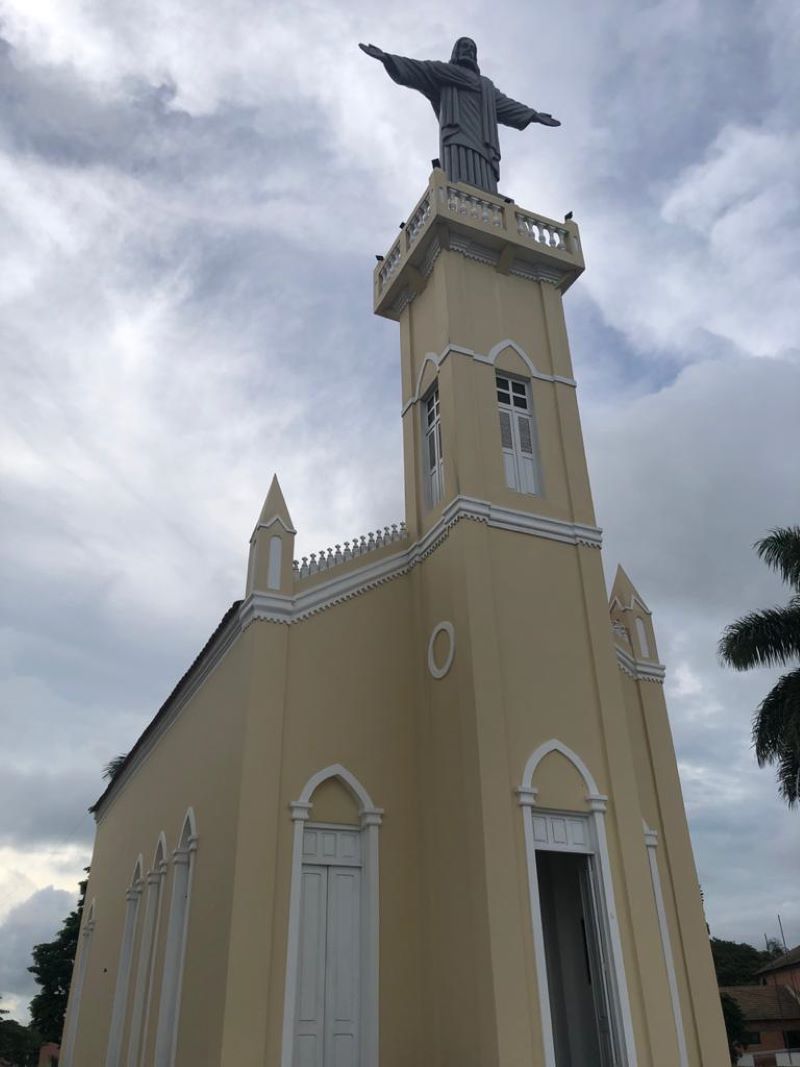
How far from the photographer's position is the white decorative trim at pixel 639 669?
15.4 metres

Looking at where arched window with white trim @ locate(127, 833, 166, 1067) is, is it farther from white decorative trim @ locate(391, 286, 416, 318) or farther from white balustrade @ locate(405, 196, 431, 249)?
white balustrade @ locate(405, 196, 431, 249)

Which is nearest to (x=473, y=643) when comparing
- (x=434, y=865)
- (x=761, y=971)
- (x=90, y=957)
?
(x=434, y=865)

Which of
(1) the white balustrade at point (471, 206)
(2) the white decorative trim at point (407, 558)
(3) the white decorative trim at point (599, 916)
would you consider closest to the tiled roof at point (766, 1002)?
(3) the white decorative trim at point (599, 916)

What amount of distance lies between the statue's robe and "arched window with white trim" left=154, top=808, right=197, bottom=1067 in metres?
13.1

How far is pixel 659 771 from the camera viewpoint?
48.3 ft

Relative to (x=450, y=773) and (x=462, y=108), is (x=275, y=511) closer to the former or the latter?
(x=450, y=773)

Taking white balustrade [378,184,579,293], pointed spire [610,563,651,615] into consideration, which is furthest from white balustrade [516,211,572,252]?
pointed spire [610,563,651,615]

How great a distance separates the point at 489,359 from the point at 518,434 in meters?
1.35

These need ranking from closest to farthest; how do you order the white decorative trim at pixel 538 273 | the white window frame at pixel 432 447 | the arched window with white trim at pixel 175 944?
the arched window with white trim at pixel 175 944 < the white window frame at pixel 432 447 < the white decorative trim at pixel 538 273

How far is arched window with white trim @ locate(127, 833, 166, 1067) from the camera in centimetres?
1530

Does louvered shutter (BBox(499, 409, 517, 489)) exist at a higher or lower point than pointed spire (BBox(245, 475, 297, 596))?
higher

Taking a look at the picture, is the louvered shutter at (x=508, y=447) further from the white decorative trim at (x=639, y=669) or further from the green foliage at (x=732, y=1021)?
the green foliage at (x=732, y=1021)

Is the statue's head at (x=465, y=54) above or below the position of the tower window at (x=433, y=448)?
above

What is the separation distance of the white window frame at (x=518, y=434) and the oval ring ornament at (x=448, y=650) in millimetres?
2622
